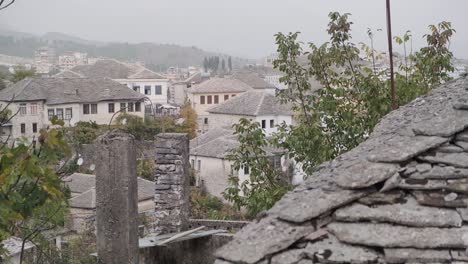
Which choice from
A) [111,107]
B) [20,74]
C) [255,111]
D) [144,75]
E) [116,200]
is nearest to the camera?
[116,200]

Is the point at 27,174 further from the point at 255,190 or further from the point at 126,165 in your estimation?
the point at 255,190

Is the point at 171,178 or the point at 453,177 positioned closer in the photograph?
the point at 453,177

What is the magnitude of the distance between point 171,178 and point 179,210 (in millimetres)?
488

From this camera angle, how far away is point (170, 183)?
10.4 metres

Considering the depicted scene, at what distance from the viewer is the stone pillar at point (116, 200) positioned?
30.2 feet

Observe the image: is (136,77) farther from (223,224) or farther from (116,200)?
(116,200)

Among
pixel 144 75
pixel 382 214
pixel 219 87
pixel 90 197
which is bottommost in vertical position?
pixel 90 197

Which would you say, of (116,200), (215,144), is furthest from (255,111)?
(116,200)

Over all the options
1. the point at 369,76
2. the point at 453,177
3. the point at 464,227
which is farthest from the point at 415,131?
the point at 369,76

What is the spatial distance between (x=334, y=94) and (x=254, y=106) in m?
37.8

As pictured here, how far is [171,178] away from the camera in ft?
33.9

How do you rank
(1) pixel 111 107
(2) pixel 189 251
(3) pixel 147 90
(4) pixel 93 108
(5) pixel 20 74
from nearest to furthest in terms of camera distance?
1. (2) pixel 189 251
2. (4) pixel 93 108
3. (1) pixel 111 107
4. (5) pixel 20 74
5. (3) pixel 147 90

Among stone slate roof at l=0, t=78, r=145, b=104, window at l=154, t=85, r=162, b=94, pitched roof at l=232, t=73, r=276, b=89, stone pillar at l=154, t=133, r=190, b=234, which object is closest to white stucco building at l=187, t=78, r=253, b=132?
window at l=154, t=85, r=162, b=94

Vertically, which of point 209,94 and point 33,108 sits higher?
point 209,94
